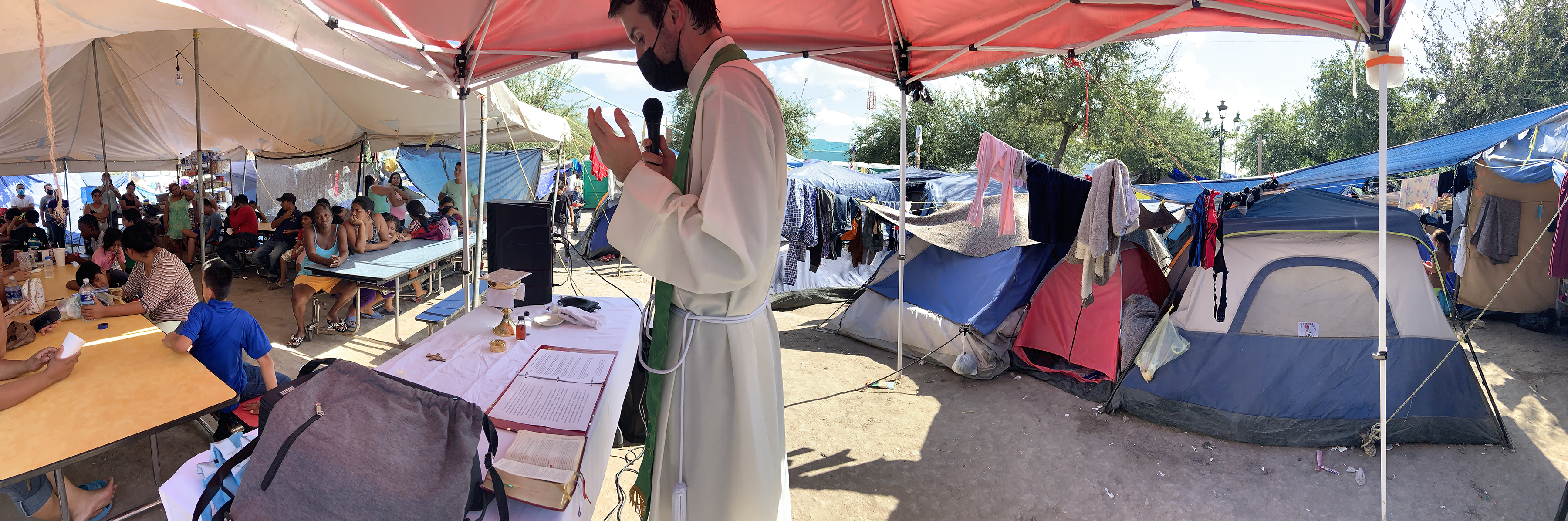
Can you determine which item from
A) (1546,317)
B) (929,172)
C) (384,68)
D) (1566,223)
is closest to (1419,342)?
(1566,223)

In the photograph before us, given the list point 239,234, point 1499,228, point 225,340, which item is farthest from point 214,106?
point 1499,228

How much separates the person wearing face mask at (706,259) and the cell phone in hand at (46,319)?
4203 millimetres

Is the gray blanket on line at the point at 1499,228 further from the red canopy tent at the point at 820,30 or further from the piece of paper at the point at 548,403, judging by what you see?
the piece of paper at the point at 548,403

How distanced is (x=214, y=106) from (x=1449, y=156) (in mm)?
14443

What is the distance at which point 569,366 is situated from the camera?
8.46ft

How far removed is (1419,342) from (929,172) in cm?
752

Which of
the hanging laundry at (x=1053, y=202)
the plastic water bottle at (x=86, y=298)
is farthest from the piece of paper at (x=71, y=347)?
the hanging laundry at (x=1053, y=202)

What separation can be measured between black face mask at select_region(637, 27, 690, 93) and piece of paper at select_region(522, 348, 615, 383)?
1250 mm

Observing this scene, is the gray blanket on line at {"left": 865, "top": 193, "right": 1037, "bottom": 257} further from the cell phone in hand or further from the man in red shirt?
the man in red shirt

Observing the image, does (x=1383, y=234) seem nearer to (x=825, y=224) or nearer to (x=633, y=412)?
(x=633, y=412)

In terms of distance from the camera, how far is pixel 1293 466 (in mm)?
3883

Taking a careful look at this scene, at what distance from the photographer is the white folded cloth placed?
330 centimetres

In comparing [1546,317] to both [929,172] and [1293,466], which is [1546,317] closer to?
[1293,466]

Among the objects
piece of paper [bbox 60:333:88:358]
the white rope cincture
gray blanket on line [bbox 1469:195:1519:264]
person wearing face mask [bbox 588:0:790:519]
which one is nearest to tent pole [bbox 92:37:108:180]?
piece of paper [bbox 60:333:88:358]
